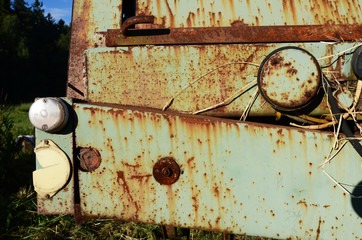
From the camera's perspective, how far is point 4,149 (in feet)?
14.2

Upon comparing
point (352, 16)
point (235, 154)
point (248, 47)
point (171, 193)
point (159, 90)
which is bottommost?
point (171, 193)

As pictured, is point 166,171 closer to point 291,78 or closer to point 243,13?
point 291,78

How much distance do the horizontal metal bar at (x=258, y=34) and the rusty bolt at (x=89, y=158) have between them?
0.54 meters

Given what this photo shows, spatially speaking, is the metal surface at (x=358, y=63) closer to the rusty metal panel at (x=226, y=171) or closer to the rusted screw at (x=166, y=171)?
the rusty metal panel at (x=226, y=171)

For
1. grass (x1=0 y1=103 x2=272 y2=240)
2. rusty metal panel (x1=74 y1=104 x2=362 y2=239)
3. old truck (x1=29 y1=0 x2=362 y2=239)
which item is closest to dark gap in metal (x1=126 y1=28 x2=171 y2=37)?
old truck (x1=29 y1=0 x2=362 y2=239)

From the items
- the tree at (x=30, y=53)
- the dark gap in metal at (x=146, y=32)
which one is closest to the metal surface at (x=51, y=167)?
the dark gap in metal at (x=146, y=32)

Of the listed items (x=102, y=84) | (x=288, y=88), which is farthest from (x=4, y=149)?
(x=288, y=88)

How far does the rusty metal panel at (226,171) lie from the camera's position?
53.3 inches

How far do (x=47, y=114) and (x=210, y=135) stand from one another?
663 mm

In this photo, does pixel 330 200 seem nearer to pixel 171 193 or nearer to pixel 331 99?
pixel 331 99

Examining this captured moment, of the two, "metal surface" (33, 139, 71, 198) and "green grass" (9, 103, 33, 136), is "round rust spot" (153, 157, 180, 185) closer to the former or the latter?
"metal surface" (33, 139, 71, 198)

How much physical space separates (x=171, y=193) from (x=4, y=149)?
372 centimetres

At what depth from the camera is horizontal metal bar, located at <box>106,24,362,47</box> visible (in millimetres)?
1421

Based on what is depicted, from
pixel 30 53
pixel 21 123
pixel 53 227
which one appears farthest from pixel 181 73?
pixel 30 53
